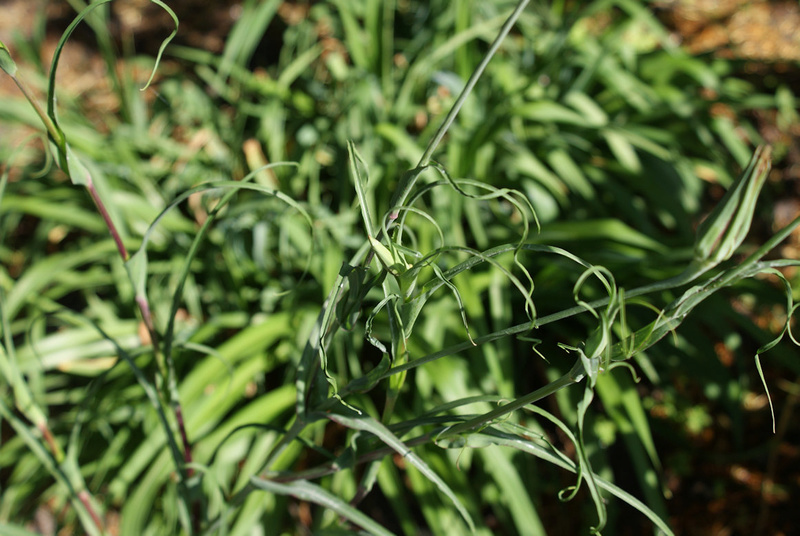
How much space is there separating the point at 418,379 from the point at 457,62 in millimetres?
870

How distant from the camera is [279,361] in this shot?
134 centimetres

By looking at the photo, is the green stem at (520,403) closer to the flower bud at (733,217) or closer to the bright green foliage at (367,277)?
the flower bud at (733,217)

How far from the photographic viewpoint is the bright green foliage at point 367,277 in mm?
1105

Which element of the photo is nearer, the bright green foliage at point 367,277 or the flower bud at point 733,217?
the flower bud at point 733,217

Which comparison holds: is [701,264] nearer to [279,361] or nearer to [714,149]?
[279,361]

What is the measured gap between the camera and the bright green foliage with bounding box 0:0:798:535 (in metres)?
1.11

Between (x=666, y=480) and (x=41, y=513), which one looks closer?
(x=666, y=480)

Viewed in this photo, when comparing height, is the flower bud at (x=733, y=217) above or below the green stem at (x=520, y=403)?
above

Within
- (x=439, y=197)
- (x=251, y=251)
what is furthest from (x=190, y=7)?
(x=439, y=197)

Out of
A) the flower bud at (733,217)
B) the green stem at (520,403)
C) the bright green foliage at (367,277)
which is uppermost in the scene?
the flower bud at (733,217)

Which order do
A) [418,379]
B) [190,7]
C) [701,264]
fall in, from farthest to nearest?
1. [190,7]
2. [418,379]
3. [701,264]

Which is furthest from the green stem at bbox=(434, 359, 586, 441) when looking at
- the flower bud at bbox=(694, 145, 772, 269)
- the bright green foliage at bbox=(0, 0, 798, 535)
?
the bright green foliage at bbox=(0, 0, 798, 535)

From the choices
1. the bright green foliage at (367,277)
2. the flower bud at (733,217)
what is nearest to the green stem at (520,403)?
the flower bud at (733,217)

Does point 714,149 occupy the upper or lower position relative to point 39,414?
upper
